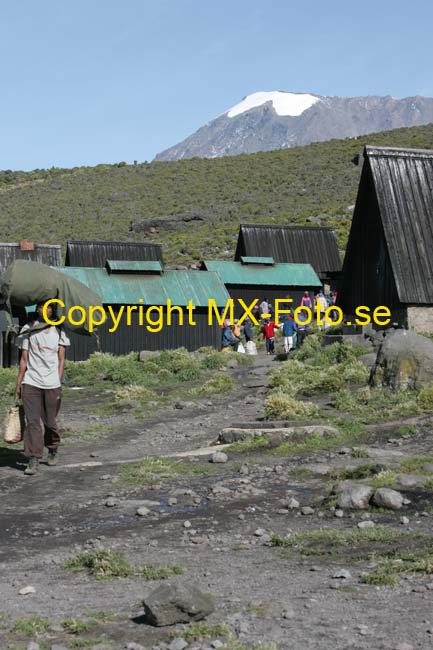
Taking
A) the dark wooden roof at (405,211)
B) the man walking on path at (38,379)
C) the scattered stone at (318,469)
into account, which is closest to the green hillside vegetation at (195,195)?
the dark wooden roof at (405,211)

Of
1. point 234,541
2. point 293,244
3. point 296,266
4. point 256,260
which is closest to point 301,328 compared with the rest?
point 296,266

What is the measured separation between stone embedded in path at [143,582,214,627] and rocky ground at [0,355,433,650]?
2.4 inches

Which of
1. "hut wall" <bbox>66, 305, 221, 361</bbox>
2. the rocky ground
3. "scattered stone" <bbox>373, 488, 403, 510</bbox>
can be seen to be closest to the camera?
the rocky ground

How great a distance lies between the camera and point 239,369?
89.0 feet

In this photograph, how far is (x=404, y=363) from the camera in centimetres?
1806

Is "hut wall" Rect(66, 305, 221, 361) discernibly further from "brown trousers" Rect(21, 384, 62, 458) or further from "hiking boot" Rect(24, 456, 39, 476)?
"hiking boot" Rect(24, 456, 39, 476)

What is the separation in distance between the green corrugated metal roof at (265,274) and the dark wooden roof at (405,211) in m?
16.8

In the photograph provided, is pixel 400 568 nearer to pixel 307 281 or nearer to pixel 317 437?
pixel 317 437

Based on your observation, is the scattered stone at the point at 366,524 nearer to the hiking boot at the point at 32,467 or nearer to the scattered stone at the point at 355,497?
the scattered stone at the point at 355,497

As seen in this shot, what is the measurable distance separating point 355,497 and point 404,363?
8.94 m

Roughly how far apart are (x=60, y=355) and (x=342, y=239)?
5185cm

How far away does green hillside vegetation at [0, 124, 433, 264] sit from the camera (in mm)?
75312

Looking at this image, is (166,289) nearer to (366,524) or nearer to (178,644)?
(366,524)

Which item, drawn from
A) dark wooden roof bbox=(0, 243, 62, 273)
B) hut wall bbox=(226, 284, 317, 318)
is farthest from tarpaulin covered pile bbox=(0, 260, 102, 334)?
dark wooden roof bbox=(0, 243, 62, 273)
